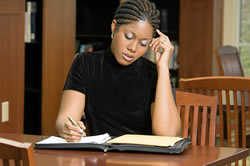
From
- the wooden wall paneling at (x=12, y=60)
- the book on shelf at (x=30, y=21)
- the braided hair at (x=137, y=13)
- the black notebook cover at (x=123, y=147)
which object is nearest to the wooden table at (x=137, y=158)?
the black notebook cover at (x=123, y=147)

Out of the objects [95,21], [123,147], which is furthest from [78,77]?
[95,21]

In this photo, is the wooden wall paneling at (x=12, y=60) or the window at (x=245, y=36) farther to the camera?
the window at (x=245, y=36)

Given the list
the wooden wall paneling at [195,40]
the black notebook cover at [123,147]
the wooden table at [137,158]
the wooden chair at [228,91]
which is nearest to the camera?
the wooden table at [137,158]

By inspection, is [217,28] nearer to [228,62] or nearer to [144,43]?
[228,62]

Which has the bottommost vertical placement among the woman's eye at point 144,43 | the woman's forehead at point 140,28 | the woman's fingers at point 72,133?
the woman's fingers at point 72,133

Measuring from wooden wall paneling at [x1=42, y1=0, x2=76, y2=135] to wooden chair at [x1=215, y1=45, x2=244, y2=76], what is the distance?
1294mm

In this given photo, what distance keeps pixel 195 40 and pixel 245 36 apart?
2.17ft

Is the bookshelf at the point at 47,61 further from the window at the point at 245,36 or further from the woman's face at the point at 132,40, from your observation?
the woman's face at the point at 132,40

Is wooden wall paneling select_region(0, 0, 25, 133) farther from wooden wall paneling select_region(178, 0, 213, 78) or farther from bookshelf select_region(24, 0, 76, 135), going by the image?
wooden wall paneling select_region(178, 0, 213, 78)

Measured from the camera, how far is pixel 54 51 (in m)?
4.82

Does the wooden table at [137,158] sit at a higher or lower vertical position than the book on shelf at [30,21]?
lower

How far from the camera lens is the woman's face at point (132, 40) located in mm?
2143

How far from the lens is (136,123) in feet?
7.48

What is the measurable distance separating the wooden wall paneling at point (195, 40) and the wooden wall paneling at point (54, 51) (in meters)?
1.06
